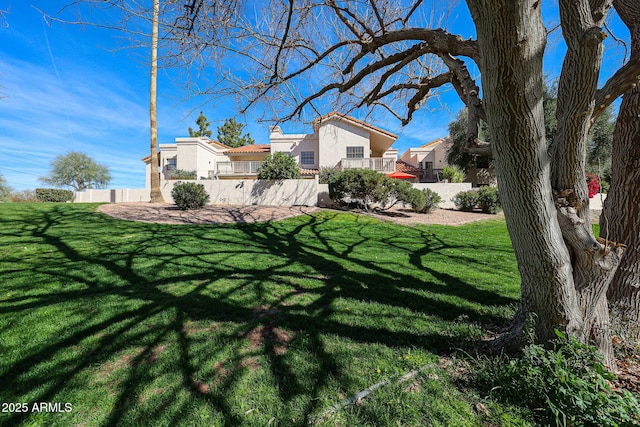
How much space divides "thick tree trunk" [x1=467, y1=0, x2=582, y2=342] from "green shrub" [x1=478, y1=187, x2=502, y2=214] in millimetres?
12990

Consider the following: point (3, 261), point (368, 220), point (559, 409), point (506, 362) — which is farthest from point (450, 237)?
point (3, 261)

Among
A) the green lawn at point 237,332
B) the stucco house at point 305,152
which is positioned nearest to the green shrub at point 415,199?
the green lawn at point 237,332

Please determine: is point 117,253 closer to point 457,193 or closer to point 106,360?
point 106,360

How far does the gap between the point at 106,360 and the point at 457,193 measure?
16.6 meters

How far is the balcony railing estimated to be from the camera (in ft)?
63.9

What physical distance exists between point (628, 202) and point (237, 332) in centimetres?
425

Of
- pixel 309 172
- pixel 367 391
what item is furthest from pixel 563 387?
pixel 309 172

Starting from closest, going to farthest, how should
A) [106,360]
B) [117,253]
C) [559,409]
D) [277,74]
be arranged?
[559,409] → [106,360] → [277,74] → [117,253]

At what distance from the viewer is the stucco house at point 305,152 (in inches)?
780

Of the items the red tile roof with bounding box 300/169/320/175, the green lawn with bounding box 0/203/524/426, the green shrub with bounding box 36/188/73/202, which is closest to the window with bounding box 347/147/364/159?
the red tile roof with bounding box 300/169/320/175

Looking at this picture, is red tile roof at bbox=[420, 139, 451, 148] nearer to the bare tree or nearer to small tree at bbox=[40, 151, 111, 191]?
the bare tree

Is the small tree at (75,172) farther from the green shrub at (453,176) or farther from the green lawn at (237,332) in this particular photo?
the green shrub at (453,176)

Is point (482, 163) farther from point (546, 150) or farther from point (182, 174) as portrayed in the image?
point (182, 174)

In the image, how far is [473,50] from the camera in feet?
7.57
